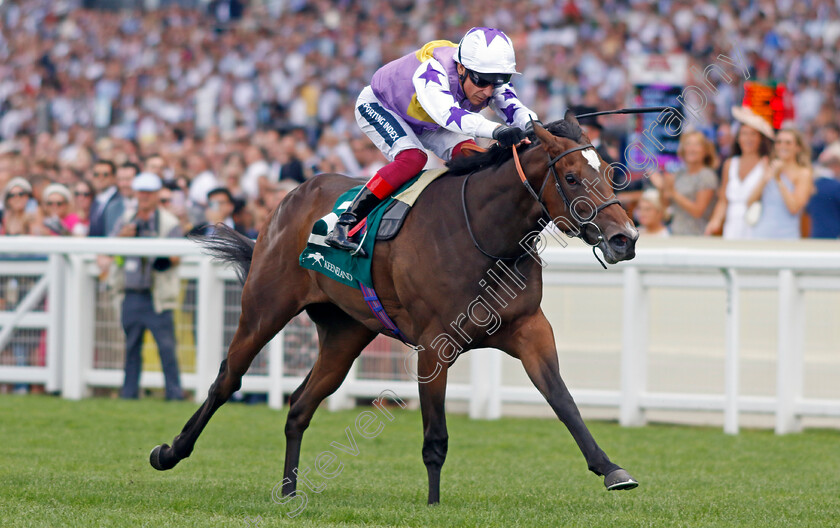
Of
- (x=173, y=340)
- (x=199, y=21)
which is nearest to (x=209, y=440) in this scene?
(x=173, y=340)

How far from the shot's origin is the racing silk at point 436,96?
212 inches

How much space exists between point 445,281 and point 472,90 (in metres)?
0.94

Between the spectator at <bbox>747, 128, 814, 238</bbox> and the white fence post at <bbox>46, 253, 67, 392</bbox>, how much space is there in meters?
5.85

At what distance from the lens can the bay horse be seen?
5.14 metres

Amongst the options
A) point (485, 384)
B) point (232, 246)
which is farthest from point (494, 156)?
point (485, 384)

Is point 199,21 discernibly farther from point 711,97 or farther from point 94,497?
point 94,497

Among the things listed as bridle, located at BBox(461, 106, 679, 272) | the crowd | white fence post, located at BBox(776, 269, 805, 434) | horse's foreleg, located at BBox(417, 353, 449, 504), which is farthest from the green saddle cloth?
white fence post, located at BBox(776, 269, 805, 434)

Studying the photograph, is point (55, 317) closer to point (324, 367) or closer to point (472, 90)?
point (324, 367)

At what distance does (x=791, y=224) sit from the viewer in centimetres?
949

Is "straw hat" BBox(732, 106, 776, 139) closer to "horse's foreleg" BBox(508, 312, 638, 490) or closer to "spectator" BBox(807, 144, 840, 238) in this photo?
"spectator" BBox(807, 144, 840, 238)

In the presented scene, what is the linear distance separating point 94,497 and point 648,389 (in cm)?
476

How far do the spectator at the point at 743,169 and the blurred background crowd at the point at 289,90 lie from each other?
3cm

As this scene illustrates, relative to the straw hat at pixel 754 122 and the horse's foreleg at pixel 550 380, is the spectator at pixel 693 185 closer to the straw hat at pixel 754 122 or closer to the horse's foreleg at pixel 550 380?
the straw hat at pixel 754 122

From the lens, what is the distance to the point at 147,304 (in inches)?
397
